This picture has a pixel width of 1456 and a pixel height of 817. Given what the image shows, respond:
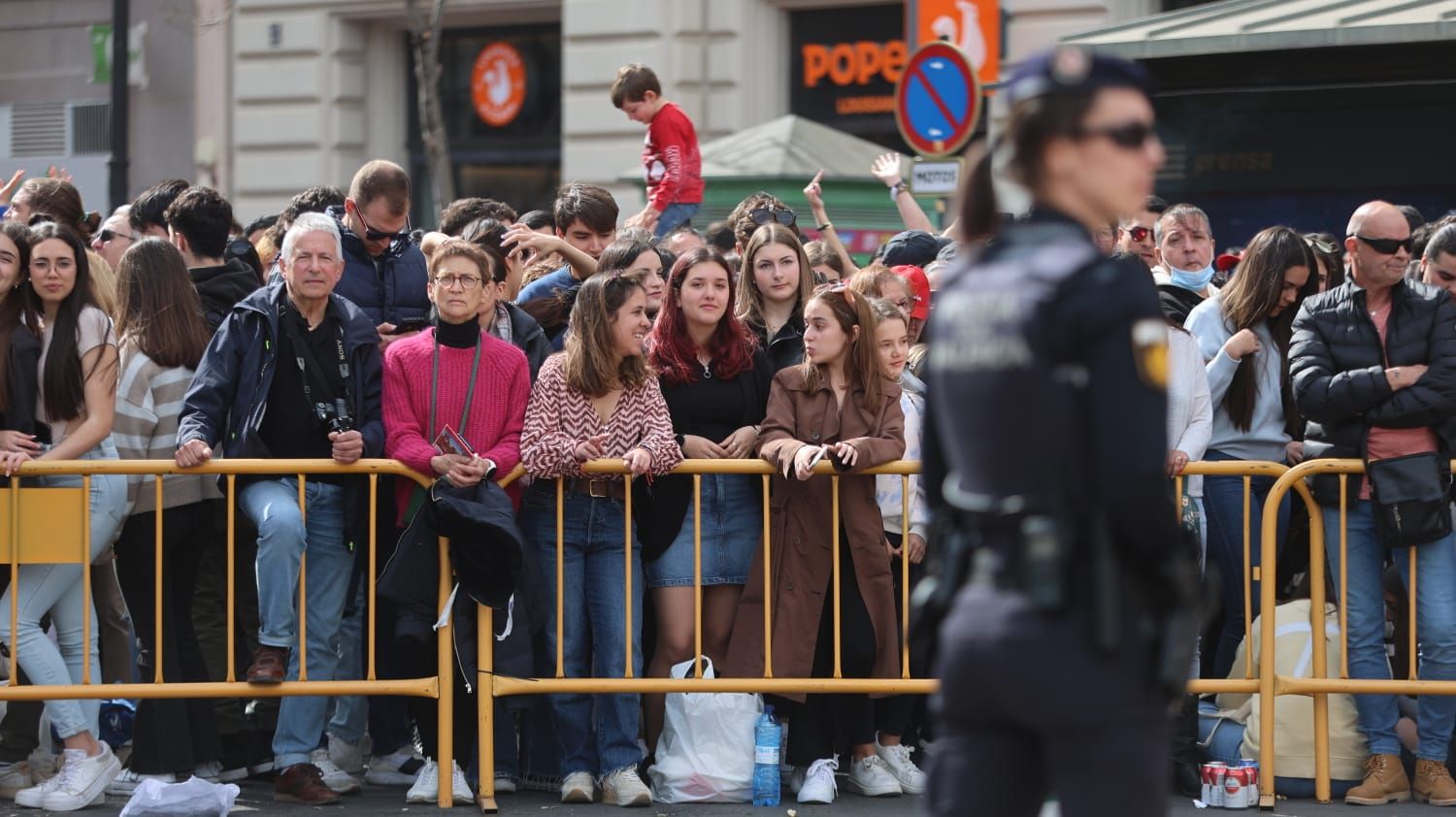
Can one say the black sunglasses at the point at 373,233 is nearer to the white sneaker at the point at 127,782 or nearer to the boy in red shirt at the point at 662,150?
the white sneaker at the point at 127,782

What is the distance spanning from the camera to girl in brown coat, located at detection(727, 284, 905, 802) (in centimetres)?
739

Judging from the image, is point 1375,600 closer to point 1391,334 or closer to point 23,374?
point 1391,334

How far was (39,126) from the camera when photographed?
24000 millimetres

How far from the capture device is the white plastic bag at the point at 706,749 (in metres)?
7.37

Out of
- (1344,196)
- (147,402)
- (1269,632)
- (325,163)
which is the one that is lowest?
(1269,632)

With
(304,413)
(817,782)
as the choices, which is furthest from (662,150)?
(817,782)

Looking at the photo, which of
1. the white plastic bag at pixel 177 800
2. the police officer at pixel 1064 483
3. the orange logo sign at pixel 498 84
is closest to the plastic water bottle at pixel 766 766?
the white plastic bag at pixel 177 800

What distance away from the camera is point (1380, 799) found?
7.39 m

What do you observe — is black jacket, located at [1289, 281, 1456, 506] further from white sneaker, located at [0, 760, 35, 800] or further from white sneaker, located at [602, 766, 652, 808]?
white sneaker, located at [0, 760, 35, 800]

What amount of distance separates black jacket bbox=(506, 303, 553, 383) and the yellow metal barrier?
2.31 feet

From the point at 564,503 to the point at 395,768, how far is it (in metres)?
1.33

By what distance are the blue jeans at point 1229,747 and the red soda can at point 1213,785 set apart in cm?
24

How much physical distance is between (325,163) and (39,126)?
468 cm

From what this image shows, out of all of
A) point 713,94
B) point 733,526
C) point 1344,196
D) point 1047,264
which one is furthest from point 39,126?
point 1047,264
